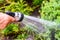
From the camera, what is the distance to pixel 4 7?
2.45 m

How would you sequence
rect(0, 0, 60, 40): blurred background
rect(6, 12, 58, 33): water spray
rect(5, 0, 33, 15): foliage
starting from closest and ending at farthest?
rect(6, 12, 58, 33): water spray
rect(0, 0, 60, 40): blurred background
rect(5, 0, 33, 15): foliage

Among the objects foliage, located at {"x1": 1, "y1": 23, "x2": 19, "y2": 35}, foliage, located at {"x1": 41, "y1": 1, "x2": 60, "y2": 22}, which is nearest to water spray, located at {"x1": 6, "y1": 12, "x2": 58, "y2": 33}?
foliage, located at {"x1": 41, "y1": 1, "x2": 60, "y2": 22}

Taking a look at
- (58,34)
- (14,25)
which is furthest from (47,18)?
(14,25)

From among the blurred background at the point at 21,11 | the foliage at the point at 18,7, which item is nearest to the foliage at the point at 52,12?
the blurred background at the point at 21,11

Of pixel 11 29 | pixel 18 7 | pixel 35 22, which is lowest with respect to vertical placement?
pixel 11 29

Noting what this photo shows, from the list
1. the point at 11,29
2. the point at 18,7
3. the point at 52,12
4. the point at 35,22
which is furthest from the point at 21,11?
the point at 52,12

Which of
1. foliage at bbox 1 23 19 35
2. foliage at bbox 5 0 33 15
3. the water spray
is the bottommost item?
foliage at bbox 1 23 19 35

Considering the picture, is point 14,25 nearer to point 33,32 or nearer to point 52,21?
point 33,32

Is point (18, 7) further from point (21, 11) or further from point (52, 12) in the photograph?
point (52, 12)

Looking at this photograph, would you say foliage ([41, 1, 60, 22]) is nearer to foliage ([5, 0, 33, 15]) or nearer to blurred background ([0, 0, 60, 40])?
blurred background ([0, 0, 60, 40])

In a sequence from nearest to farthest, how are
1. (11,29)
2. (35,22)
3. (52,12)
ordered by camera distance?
1. (52,12)
2. (35,22)
3. (11,29)

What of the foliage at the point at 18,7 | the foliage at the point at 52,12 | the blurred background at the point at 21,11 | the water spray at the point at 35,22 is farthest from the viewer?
the foliage at the point at 18,7

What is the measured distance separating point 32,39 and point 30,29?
165 mm

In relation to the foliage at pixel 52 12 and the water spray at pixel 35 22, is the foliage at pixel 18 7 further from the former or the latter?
the foliage at pixel 52 12
